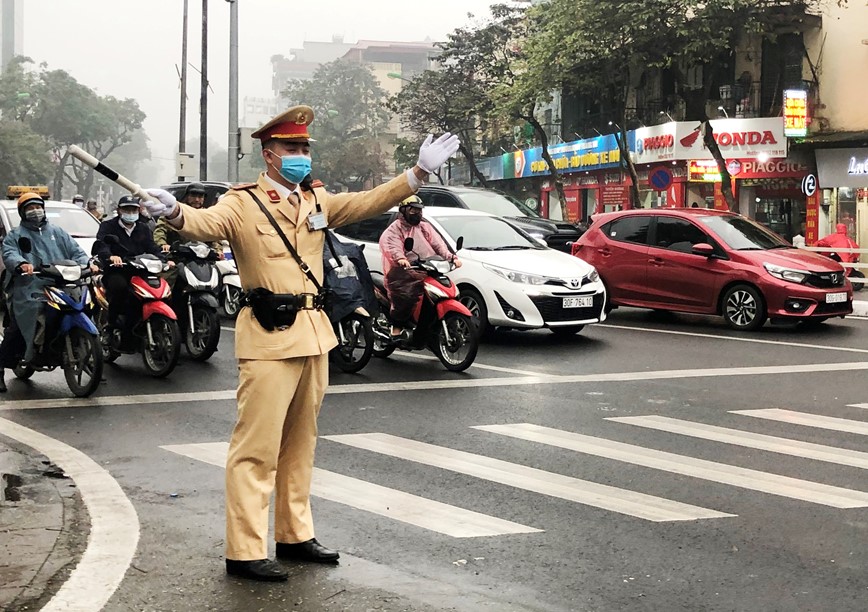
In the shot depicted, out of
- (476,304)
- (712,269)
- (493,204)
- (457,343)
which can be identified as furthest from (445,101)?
(457,343)

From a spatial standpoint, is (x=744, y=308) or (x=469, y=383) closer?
(x=469, y=383)

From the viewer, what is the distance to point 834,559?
16.9 ft

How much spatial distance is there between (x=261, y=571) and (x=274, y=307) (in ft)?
3.48

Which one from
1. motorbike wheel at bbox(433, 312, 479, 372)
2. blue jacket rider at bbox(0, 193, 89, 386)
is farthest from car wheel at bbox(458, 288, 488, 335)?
blue jacket rider at bbox(0, 193, 89, 386)

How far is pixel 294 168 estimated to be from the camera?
494 cm

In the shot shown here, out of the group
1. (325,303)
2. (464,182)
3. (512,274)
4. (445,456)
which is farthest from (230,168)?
(464,182)

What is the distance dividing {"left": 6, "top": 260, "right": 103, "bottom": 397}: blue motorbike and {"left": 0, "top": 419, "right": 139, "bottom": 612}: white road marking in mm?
1818

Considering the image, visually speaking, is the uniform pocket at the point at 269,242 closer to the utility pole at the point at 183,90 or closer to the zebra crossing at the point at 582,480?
the zebra crossing at the point at 582,480

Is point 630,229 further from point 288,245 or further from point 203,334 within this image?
point 288,245

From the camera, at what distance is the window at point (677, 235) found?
15703 millimetres

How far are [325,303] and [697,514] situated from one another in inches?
87.4

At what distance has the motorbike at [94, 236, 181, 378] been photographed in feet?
35.7

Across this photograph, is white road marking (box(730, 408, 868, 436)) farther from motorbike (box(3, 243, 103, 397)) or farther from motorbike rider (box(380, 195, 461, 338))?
motorbike (box(3, 243, 103, 397))

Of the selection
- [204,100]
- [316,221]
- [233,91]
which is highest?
[204,100]
